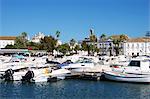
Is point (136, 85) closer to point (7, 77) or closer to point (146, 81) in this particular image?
point (146, 81)

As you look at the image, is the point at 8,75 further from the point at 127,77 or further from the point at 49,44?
the point at 49,44

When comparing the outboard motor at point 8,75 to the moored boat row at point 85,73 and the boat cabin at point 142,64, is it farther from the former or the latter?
the boat cabin at point 142,64

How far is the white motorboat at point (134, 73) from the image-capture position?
35500 mm

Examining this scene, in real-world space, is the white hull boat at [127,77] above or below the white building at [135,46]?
below

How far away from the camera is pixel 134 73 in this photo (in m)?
35.9

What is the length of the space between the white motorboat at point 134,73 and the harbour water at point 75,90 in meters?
0.63

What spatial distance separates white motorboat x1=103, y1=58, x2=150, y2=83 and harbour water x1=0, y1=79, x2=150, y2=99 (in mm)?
626

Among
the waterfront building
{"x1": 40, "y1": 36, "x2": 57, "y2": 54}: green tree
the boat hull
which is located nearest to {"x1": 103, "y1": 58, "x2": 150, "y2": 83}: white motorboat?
the boat hull

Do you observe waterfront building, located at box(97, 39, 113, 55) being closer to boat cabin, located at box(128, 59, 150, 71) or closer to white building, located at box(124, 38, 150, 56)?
white building, located at box(124, 38, 150, 56)

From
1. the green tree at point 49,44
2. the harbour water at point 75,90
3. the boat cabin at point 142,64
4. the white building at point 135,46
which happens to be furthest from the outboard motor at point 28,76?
the white building at point 135,46

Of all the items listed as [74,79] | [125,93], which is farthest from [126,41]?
[125,93]

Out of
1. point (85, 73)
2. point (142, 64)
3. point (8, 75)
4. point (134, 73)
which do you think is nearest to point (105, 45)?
point (85, 73)

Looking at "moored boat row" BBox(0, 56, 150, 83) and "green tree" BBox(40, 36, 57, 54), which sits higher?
"green tree" BBox(40, 36, 57, 54)

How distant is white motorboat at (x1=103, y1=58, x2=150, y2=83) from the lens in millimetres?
35500
